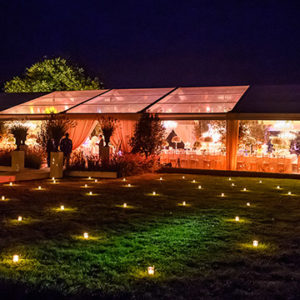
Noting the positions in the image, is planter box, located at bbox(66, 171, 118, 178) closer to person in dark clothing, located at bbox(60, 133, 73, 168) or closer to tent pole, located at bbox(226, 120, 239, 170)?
person in dark clothing, located at bbox(60, 133, 73, 168)

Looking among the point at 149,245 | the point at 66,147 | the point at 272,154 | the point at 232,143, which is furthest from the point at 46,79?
the point at 149,245

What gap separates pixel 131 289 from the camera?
3459mm

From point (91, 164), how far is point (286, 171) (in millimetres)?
6216

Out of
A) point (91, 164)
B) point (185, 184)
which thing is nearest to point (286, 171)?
point (185, 184)

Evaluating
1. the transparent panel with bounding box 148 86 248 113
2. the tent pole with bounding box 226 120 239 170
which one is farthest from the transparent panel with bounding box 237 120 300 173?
the transparent panel with bounding box 148 86 248 113

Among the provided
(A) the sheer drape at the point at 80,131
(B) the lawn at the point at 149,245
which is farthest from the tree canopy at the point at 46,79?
(B) the lawn at the point at 149,245

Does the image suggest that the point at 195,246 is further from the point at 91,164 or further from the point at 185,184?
the point at 91,164

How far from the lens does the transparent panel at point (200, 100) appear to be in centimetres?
1444

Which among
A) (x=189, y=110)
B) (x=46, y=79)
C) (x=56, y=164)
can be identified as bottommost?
(x=56, y=164)

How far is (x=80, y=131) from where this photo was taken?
1542 cm

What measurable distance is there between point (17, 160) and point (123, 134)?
13.2 ft

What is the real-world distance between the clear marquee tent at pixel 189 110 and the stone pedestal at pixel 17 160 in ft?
10.8

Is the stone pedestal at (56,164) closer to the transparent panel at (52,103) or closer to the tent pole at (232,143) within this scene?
the transparent panel at (52,103)

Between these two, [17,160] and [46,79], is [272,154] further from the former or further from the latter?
[46,79]
